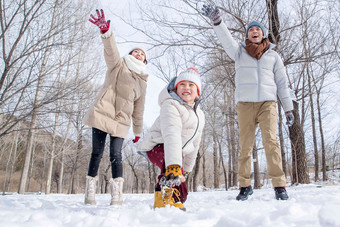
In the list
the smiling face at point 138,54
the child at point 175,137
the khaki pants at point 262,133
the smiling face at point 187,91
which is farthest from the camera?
the smiling face at point 138,54

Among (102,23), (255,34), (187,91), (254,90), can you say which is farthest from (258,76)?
(102,23)

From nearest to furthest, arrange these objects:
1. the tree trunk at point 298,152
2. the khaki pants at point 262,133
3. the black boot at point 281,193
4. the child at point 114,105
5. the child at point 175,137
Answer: the child at point 175,137
the black boot at point 281,193
the khaki pants at point 262,133
the child at point 114,105
the tree trunk at point 298,152

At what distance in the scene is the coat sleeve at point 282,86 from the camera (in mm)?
2879

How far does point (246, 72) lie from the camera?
2912mm

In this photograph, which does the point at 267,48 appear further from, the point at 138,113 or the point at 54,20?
the point at 54,20

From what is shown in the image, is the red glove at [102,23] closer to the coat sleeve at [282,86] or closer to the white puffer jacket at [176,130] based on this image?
the white puffer jacket at [176,130]

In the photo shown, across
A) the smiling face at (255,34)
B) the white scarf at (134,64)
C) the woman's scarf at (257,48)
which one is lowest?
the white scarf at (134,64)

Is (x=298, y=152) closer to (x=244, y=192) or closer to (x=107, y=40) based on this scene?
(x=244, y=192)

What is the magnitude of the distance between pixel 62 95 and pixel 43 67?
62cm

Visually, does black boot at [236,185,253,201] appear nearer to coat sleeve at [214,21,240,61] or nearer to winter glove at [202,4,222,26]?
coat sleeve at [214,21,240,61]

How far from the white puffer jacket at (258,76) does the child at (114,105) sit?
3.70 feet

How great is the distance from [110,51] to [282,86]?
79.5 inches

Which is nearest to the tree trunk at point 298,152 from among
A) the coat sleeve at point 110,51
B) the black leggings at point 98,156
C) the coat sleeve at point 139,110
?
the coat sleeve at point 139,110

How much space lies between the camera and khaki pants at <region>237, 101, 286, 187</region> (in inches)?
102
